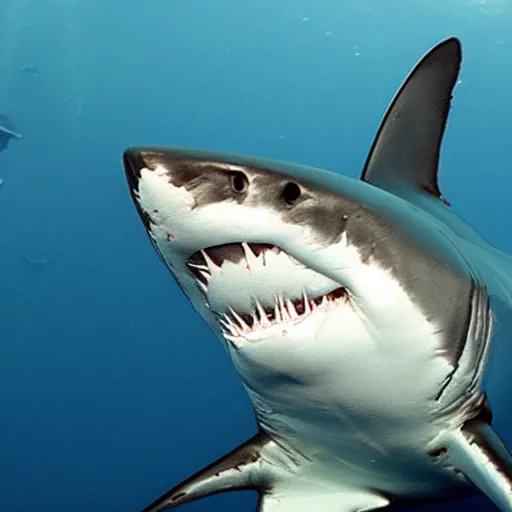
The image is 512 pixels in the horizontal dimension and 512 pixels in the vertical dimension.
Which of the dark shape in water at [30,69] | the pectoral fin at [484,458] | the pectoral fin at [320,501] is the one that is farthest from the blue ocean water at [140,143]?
the pectoral fin at [484,458]

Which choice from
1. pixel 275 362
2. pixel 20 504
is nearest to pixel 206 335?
pixel 20 504

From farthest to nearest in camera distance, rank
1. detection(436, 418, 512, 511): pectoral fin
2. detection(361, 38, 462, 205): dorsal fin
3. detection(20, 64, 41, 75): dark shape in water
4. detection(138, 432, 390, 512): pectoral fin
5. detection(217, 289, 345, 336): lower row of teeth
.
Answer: detection(20, 64, 41, 75): dark shape in water
detection(361, 38, 462, 205): dorsal fin
detection(138, 432, 390, 512): pectoral fin
detection(436, 418, 512, 511): pectoral fin
detection(217, 289, 345, 336): lower row of teeth

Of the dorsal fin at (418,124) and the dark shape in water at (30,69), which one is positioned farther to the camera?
the dark shape in water at (30,69)

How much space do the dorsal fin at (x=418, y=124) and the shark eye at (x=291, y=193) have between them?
43.4 inches

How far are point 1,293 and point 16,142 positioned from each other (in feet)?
4.60

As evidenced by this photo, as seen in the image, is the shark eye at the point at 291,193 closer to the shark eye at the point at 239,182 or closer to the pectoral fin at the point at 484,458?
the shark eye at the point at 239,182

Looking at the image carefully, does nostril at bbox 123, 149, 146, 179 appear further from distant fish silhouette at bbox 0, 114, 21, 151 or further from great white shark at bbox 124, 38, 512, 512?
distant fish silhouette at bbox 0, 114, 21, 151

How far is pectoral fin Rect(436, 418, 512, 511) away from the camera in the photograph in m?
1.51

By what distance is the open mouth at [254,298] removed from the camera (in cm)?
116

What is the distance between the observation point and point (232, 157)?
1.18 meters

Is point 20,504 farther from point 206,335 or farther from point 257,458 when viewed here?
point 257,458

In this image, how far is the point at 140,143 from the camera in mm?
5863

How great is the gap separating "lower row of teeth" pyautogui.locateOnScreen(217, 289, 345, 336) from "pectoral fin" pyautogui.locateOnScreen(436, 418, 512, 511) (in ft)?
1.91

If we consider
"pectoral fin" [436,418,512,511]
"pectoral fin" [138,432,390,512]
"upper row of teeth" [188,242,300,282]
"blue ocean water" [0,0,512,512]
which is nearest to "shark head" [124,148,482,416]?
A: "upper row of teeth" [188,242,300,282]
